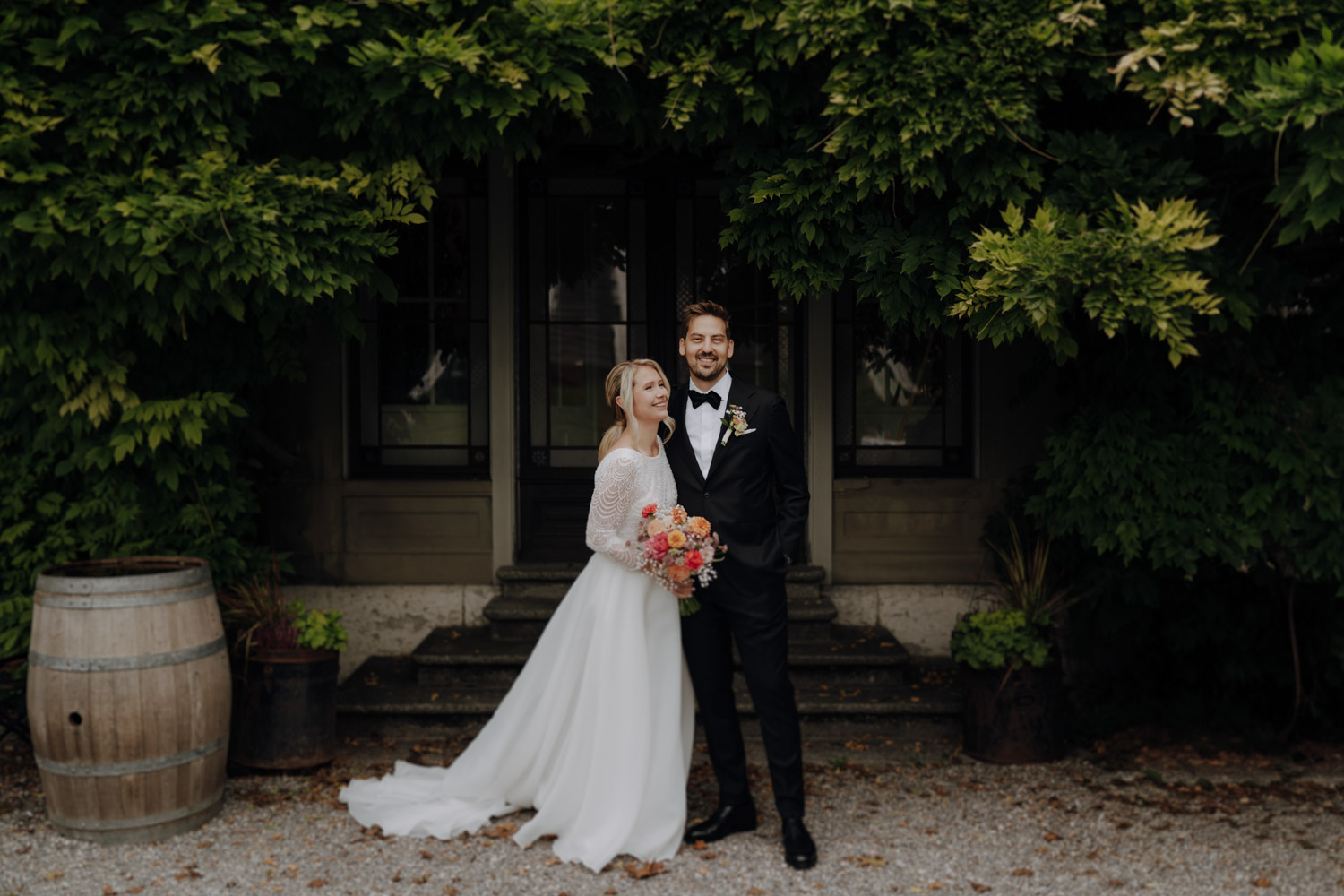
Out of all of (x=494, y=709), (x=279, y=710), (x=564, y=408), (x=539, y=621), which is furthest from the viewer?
(x=564, y=408)

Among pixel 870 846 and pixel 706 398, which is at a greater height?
pixel 706 398

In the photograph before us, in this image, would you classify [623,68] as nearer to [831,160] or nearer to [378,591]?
[831,160]

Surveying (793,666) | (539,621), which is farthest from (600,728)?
(539,621)

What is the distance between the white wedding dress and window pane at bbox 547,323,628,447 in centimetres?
244

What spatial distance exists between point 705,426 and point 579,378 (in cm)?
276

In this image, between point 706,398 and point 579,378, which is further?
point 579,378

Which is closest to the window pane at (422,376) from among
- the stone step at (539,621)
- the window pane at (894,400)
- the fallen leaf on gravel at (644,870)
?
the stone step at (539,621)

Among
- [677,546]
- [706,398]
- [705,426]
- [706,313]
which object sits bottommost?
[677,546]

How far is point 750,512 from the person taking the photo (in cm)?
413

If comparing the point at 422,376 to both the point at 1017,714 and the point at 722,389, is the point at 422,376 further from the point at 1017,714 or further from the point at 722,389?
the point at 1017,714

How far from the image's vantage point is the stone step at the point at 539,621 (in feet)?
20.0

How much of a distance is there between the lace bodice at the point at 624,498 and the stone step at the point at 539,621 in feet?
6.65

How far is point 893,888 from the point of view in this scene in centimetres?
389

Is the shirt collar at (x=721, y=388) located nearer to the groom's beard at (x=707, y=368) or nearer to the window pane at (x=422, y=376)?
the groom's beard at (x=707, y=368)
